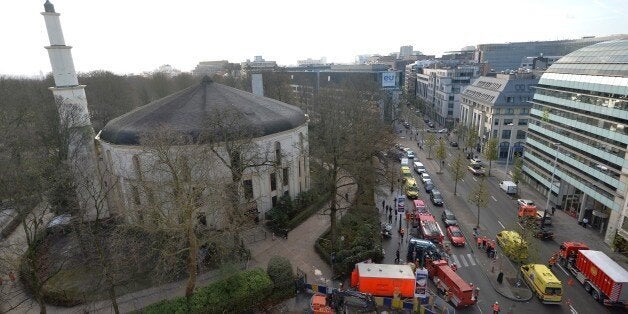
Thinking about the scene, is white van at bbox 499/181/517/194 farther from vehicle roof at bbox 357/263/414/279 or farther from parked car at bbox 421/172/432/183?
vehicle roof at bbox 357/263/414/279

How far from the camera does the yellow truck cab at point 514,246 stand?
3022 cm

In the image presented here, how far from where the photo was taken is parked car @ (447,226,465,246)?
36.5m

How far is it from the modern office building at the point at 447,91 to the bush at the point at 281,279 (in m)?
83.6

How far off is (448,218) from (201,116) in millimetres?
30171

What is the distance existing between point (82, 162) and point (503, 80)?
72374 millimetres

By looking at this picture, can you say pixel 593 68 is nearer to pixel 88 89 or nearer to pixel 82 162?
pixel 82 162

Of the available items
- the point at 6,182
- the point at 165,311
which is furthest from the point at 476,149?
the point at 6,182

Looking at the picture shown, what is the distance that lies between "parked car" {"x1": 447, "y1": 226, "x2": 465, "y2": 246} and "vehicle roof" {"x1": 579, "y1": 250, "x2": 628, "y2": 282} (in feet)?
32.6

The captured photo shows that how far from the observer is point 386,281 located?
2734 cm

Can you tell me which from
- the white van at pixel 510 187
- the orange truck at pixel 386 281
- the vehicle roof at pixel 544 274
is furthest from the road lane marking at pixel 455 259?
the white van at pixel 510 187

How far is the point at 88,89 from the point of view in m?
79.5

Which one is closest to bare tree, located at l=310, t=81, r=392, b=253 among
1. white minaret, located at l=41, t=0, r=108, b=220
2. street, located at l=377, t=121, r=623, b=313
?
street, located at l=377, t=121, r=623, b=313

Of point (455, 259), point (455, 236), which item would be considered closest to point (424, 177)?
point (455, 236)

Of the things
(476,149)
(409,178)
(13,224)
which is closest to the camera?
(13,224)
